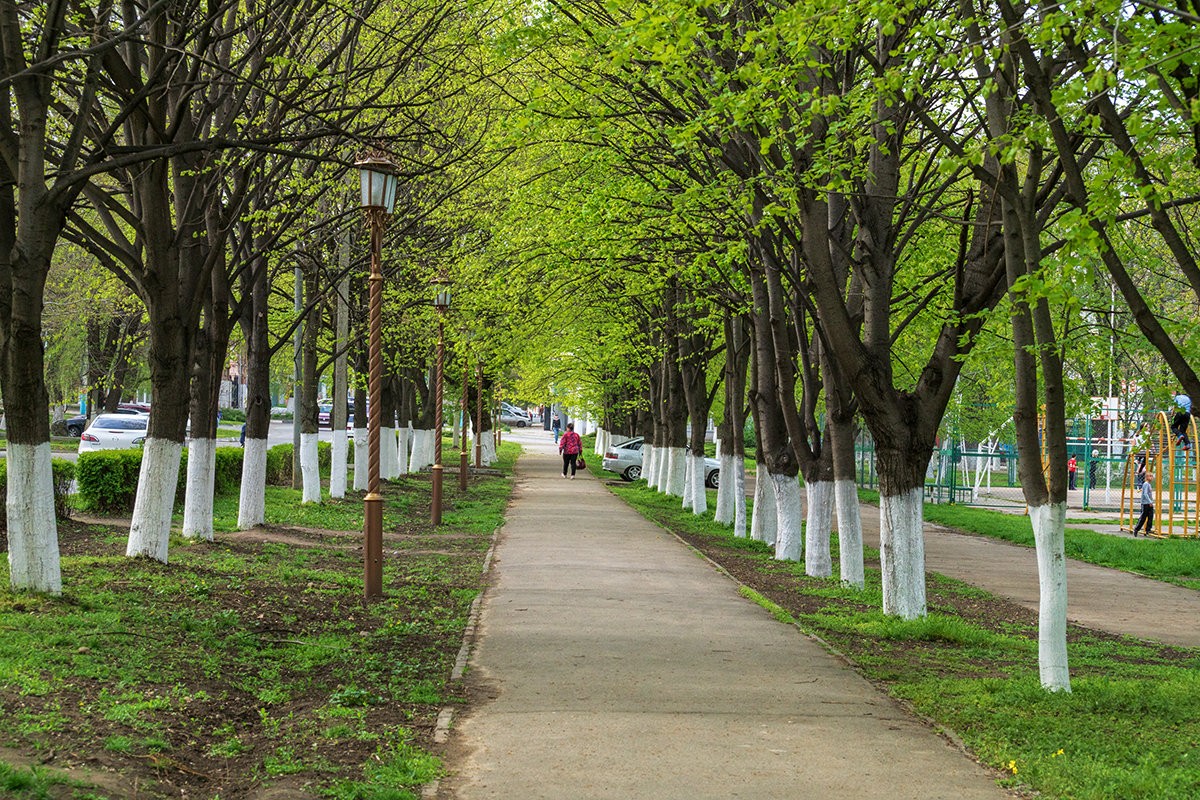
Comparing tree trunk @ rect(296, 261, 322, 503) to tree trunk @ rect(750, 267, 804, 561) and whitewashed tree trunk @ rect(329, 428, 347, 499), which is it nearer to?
whitewashed tree trunk @ rect(329, 428, 347, 499)

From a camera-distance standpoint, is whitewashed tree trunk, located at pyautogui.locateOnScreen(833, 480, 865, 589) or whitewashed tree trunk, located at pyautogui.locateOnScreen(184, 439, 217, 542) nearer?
whitewashed tree trunk, located at pyautogui.locateOnScreen(833, 480, 865, 589)

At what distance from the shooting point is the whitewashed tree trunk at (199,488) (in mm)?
14148

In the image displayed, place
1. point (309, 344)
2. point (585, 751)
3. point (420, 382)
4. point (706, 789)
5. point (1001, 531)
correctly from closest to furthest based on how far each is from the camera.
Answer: point (706, 789) → point (585, 751) → point (309, 344) → point (1001, 531) → point (420, 382)

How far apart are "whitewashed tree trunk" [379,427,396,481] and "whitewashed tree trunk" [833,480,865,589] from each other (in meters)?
17.6

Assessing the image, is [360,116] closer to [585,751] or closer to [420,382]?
[585,751]

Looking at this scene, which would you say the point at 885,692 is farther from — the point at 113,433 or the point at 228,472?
the point at 113,433

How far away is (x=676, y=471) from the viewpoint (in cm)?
3072

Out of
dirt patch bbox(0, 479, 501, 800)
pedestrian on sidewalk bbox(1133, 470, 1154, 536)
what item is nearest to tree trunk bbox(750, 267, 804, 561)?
dirt patch bbox(0, 479, 501, 800)

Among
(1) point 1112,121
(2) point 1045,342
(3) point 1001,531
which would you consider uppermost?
(1) point 1112,121

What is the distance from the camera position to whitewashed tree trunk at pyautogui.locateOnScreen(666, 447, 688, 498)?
1201 inches

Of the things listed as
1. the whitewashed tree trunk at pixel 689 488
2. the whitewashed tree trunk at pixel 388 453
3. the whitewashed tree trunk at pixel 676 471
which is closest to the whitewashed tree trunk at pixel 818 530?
the whitewashed tree trunk at pixel 689 488

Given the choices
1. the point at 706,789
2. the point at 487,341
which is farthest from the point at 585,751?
the point at 487,341

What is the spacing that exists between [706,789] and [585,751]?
2.78 ft

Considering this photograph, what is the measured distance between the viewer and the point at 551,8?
1308cm
